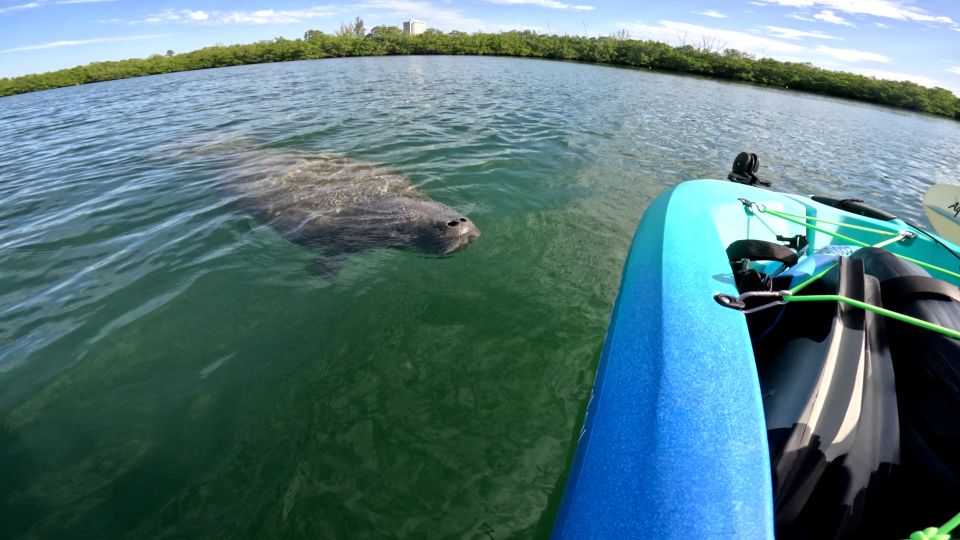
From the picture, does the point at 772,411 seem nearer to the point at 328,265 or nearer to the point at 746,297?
the point at 746,297

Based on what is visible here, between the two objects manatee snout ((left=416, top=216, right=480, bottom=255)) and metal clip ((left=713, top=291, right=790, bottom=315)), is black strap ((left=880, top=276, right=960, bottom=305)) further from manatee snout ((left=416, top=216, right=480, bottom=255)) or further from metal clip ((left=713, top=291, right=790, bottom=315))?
manatee snout ((left=416, top=216, right=480, bottom=255))

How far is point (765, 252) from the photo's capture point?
256 centimetres

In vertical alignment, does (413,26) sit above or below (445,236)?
above

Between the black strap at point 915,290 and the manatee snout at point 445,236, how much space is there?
376 centimetres

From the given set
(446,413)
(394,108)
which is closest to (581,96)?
(394,108)

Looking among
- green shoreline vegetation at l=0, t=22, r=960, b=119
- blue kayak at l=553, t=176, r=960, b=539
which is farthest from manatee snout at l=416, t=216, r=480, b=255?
green shoreline vegetation at l=0, t=22, r=960, b=119

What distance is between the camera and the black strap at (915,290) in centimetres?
178

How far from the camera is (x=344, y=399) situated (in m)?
3.10

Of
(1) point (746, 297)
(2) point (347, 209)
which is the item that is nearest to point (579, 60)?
(2) point (347, 209)

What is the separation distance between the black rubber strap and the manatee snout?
3025 millimetres

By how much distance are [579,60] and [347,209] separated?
168 ft

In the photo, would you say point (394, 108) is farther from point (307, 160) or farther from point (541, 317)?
point (541, 317)

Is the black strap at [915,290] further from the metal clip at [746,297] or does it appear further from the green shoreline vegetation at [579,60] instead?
the green shoreline vegetation at [579,60]

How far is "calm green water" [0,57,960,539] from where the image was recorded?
2465 millimetres
